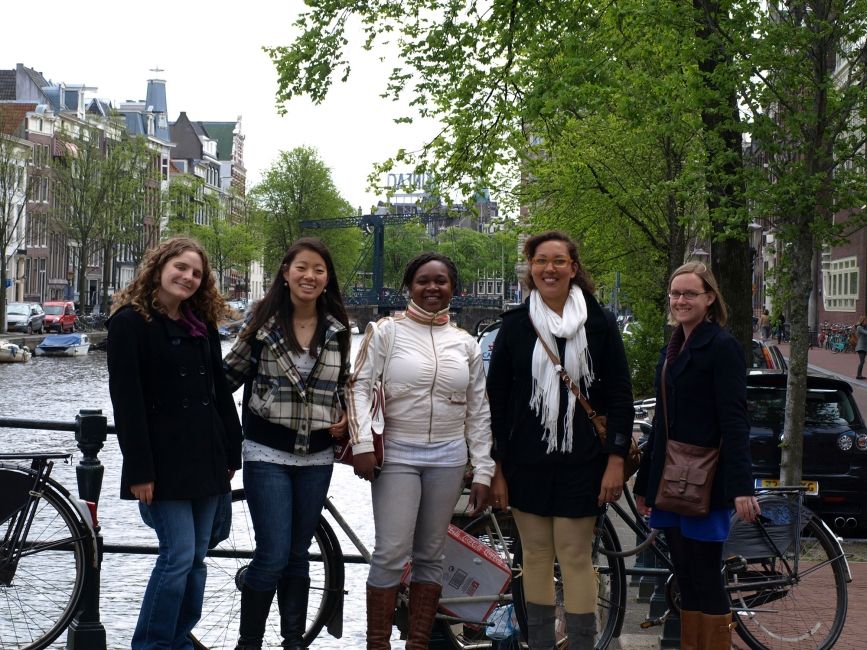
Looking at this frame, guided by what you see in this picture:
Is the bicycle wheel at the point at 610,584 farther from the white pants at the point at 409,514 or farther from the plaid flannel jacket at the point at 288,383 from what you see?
the plaid flannel jacket at the point at 288,383

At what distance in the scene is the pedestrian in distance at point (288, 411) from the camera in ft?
16.8

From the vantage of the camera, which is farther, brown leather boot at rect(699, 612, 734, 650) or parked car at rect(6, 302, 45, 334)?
parked car at rect(6, 302, 45, 334)

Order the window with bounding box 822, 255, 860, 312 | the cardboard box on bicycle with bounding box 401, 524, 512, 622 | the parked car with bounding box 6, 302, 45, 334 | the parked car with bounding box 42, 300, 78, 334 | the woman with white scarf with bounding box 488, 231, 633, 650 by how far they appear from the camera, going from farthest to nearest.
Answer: the parked car with bounding box 42, 300, 78, 334 < the parked car with bounding box 6, 302, 45, 334 < the window with bounding box 822, 255, 860, 312 < the cardboard box on bicycle with bounding box 401, 524, 512, 622 < the woman with white scarf with bounding box 488, 231, 633, 650

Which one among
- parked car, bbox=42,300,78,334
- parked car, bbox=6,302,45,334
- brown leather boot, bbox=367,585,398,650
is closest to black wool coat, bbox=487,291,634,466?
brown leather boot, bbox=367,585,398,650

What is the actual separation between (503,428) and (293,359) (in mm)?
870

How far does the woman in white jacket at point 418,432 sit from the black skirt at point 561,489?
6.6 inches

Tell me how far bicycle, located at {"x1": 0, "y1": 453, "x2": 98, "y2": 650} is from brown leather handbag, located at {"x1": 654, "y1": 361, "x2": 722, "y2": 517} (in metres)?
2.28

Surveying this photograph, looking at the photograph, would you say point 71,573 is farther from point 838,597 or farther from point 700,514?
point 838,597

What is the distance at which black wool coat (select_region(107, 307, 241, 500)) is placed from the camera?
480 cm

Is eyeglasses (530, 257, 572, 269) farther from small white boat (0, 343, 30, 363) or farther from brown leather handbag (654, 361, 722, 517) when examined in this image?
small white boat (0, 343, 30, 363)

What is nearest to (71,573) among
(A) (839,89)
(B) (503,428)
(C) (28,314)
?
(B) (503,428)

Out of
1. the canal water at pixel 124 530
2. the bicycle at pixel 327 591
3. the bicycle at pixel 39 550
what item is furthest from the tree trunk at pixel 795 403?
the bicycle at pixel 39 550

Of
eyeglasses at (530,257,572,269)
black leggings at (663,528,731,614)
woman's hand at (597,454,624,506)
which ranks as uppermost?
eyeglasses at (530,257,572,269)

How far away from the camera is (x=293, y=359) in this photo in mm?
5195
